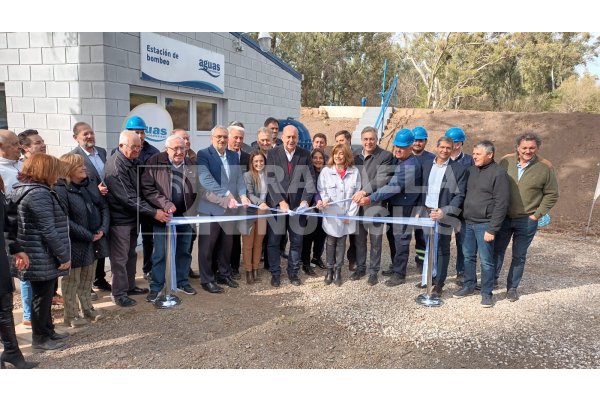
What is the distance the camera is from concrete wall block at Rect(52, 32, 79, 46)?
591cm

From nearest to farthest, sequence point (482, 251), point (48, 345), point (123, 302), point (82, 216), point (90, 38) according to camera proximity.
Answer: point (48, 345), point (82, 216), point (123, 302), point (482, 251), point (90, 38)

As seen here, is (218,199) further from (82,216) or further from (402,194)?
(402,194)

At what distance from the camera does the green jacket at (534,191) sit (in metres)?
4.75

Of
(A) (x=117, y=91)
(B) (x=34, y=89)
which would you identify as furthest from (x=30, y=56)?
(A) (x=117, y=91)

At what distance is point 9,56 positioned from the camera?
243 inches

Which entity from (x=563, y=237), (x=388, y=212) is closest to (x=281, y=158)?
(x=388, y=212)

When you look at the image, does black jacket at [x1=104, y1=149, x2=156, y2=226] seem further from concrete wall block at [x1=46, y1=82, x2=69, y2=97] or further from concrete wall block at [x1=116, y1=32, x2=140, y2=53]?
concrete wall block at [x1=116, y1=32, x2=140, y2=53]

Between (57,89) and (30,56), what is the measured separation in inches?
24.7

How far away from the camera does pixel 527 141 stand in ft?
15.5

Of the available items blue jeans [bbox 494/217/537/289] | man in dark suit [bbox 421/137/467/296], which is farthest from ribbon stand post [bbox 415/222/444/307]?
blue jeans [bbox 494/217/537/289]

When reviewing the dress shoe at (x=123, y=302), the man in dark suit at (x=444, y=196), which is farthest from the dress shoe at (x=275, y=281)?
the man in dark suit at (x=444, y=196)

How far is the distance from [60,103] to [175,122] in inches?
88.3

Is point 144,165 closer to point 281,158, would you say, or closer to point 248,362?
point 281,158

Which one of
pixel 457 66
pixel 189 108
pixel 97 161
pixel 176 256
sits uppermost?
pixel 457 66
